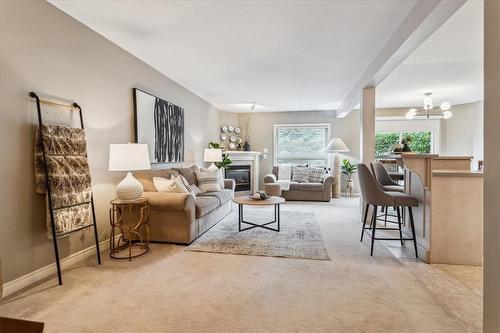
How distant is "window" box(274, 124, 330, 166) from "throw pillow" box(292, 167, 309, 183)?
92 centimetres

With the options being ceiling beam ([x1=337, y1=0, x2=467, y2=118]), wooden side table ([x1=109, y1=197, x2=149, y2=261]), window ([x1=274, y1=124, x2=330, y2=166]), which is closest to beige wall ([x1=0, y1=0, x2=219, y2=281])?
wooden side table ([x1=109, y1=197, x2=149, y2=261])

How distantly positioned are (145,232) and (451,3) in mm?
3629

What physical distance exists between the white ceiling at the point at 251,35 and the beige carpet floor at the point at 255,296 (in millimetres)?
2437

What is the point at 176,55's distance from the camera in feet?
11.6

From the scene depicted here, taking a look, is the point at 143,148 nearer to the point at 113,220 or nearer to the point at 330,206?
the point at 113,220

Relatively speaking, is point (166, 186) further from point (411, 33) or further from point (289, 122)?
point (289, 122)

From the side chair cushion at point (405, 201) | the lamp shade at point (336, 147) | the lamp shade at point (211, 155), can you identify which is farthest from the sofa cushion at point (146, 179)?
the lamp shade at point (336, 147)

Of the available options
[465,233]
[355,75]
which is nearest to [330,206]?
[355,75]

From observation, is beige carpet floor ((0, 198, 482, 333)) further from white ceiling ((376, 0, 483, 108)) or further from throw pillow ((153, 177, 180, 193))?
white ceiling ((376, 0, 483, 108))

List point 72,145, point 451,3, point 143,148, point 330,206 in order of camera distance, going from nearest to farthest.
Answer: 1. point 451,3
2. point 72,145
3. point 143,148
4. point 330,206

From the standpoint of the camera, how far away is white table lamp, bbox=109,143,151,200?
267 centimetres

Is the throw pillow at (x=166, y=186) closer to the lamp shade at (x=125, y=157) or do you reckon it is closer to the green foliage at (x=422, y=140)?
the lamp shade at (x=125, y=157)

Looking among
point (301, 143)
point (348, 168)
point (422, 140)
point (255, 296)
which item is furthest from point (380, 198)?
point (422, 140)

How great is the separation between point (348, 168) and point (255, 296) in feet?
Answer: 18.8
